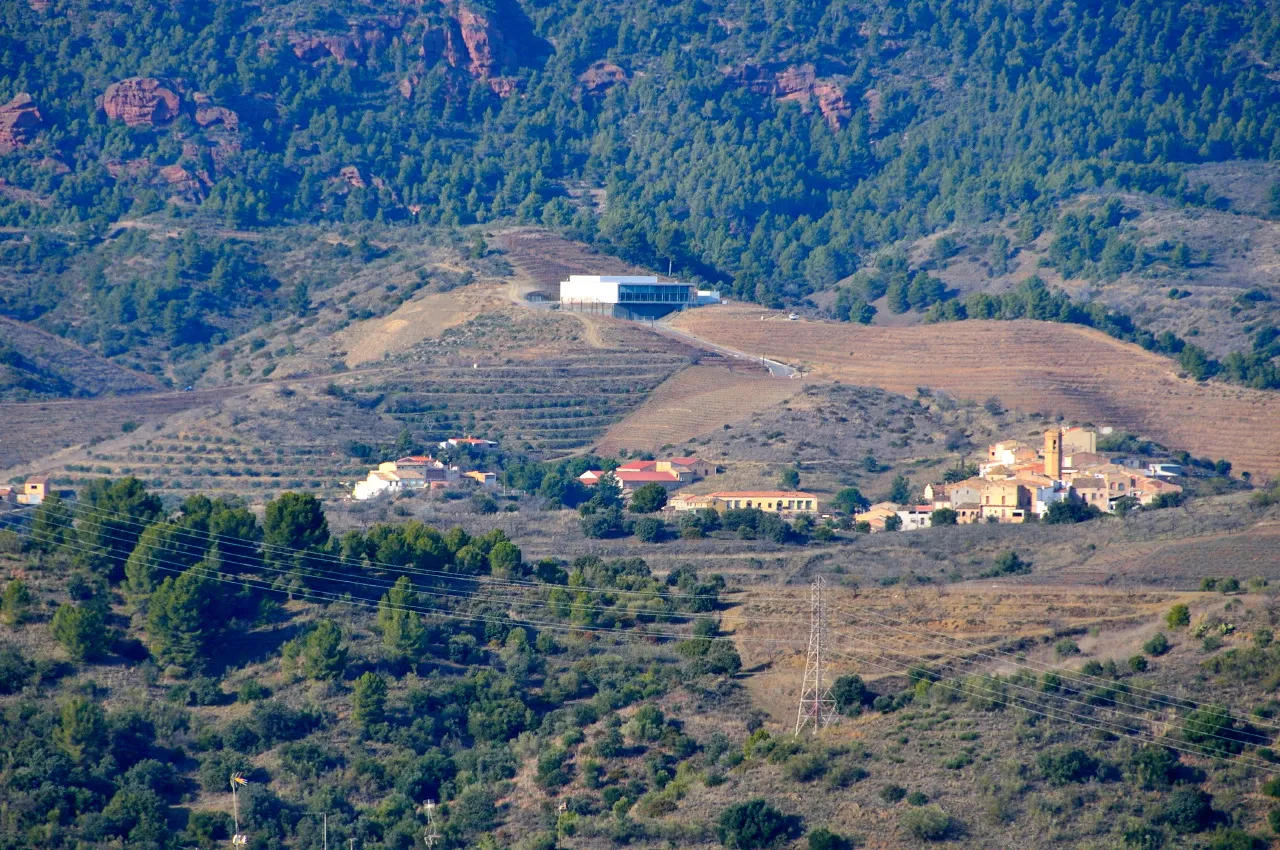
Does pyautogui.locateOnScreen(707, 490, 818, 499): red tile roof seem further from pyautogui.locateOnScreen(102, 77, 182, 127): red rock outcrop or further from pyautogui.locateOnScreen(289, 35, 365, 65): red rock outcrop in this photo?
pyautogui.locateOnScreen(289, 35, 365, 65): red rock outcrop

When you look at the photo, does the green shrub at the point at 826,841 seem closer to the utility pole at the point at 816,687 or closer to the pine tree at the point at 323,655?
the utility pole at the point at 816,687

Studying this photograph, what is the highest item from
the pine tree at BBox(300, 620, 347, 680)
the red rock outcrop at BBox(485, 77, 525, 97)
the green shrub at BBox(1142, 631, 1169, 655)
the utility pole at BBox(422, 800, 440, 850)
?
the red rock outcrop at BBox(485, 77, 525, 97)

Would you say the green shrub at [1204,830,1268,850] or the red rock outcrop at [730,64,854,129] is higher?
the red rock outcrop at [730,64,854,129]

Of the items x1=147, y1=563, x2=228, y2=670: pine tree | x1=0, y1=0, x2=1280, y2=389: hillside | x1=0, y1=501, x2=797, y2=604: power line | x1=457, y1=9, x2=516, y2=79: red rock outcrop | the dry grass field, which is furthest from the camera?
x1=457, y1=9, x2=516, y2=79: red rock outcrop

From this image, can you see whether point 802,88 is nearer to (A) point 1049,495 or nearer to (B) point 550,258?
(B) point 550,258

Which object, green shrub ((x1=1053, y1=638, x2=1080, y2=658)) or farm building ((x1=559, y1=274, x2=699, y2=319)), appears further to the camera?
farm building ((x1=559, y1=274, x2=699, y2=319))

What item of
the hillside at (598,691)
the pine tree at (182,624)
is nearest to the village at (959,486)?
the hillside at (598,691)

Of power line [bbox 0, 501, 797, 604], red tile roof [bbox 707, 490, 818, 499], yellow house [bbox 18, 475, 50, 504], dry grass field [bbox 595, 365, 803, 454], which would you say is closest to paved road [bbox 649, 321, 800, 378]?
dry grass field [bbox 595, 365, 803, 454]
